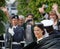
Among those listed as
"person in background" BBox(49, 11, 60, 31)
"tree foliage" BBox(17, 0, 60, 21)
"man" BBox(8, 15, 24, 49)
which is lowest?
"man" BBox(8, 15, 24, 49)

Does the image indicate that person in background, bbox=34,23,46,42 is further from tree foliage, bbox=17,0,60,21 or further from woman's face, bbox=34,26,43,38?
tree foliage, bbox=17,0,60,21

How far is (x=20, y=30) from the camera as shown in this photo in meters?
9.70

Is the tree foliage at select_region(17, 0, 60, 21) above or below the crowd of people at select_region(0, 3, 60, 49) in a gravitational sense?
above

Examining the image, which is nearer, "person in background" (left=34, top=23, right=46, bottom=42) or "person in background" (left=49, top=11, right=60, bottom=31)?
"person in background" (left=34, top=23, right=46, bottom=42)

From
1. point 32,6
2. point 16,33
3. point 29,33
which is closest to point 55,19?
point 29,33

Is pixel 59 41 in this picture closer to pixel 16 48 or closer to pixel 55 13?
pixel 55 13

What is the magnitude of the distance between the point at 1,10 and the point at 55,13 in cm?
134

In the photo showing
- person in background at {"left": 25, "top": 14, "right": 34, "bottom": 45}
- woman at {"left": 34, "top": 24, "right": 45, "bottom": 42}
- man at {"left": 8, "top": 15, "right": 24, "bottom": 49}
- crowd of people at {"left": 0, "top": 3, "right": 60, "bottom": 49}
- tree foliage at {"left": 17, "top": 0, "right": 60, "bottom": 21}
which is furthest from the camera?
tree foliage at {"left": 17, "top": 0, "right": 60, "bottom": 21}

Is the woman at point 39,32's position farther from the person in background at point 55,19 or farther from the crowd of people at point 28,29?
the person in background at point 55,19

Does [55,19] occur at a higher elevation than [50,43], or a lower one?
higher

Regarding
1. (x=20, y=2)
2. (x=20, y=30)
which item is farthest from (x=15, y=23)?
(x=20, y=2)

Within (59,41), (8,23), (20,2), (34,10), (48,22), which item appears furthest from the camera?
(20,2)

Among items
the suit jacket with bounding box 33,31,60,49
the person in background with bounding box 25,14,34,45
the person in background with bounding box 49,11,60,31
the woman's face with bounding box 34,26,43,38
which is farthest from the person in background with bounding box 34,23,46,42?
the suit jacket with bounding box 33,31,60,49

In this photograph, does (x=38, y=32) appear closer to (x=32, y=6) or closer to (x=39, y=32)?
(x=39, y=32)
